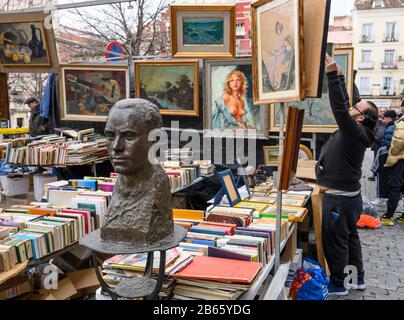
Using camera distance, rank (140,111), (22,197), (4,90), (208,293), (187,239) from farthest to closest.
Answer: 1. (22,197)
2. (4,90)
3. (187,239)
4. (208,293)
5. (140,111)

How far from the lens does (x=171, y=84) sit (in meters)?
6.14

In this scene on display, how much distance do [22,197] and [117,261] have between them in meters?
5.28

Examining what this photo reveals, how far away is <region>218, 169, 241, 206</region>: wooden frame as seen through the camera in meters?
3.82

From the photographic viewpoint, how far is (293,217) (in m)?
3.43

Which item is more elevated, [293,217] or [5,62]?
[5,62]

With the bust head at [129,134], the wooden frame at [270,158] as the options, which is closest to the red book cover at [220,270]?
the bust head at [129,134]

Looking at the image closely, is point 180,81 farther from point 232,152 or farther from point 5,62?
point 5,62

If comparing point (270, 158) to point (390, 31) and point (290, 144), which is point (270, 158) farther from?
point (390, 31)

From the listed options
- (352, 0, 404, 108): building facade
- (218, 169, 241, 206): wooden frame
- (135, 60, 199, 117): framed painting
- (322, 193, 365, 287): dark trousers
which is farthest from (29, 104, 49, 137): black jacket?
(352, 0, 404, 108): building facade

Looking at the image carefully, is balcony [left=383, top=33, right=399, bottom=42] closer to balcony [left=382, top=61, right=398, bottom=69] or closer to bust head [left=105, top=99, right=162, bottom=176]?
balcony [left=382, top=61, right=398, bottom=69]

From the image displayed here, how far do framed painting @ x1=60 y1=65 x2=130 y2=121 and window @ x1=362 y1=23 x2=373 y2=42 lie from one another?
103 feet

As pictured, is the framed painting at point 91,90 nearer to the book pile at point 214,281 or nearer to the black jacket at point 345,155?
the black jacket at point 345,155

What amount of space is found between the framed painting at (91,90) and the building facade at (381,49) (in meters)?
29.7
